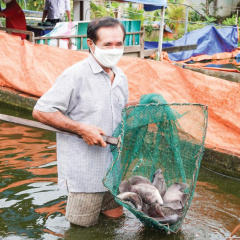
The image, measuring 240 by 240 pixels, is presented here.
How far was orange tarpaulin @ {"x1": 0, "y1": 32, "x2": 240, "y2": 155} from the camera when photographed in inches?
254

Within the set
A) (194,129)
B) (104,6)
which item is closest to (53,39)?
(194,129)

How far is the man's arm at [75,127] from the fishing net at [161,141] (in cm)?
31

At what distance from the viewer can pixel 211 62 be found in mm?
16359

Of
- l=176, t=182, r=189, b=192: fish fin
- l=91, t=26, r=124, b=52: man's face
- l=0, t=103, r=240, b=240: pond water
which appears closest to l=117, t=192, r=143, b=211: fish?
l=176, t=182, r=189, b=192: fish fin

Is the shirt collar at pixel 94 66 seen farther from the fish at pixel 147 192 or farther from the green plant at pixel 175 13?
the green plant at pixel 175 13

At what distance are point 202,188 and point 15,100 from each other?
483 centimetres

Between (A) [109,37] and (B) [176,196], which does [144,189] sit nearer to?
(B) [176,196]

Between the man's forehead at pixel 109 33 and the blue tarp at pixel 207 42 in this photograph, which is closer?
the man's forehead at pixel 109 33

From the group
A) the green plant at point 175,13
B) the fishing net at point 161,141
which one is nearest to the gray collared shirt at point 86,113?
the fishing net at point 161,141

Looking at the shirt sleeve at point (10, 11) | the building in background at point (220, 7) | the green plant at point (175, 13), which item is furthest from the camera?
the building in background at point (220, 7)

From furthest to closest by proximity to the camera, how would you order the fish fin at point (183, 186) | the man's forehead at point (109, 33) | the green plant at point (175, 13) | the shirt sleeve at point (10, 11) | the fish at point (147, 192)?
the green plant at point (175, 13)
the shirt sleeve at point (10, 11)
the fish fin at point (183, 186)
the fish at point (147, 192)
the man's forehead at point (109, 33)

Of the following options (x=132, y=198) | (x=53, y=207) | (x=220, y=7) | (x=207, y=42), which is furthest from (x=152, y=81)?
(x=220, y=7)

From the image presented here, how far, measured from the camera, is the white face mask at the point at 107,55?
3.52 meters

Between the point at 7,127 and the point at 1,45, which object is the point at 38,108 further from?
the point at 1,45
